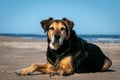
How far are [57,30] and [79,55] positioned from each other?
108 cm

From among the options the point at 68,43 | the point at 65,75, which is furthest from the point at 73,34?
the point at 65,75

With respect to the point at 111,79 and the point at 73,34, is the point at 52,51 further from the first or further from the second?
the point at 111,79

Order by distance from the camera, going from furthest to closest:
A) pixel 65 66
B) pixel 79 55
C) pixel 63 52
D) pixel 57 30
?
pixel 79 55 → pixel 63 52 → pixel 65 66 → pixel 57 30

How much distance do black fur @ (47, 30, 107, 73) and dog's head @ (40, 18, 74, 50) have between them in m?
0.19

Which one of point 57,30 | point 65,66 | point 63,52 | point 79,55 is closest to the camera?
point 57,30

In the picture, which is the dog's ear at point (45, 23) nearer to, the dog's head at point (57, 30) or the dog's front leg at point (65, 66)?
the dog's head at point (57, 30)

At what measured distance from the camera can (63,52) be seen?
10.7 m

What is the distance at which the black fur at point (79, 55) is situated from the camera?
10.7 meters

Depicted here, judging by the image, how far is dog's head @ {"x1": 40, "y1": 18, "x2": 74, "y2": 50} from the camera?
10227 mm

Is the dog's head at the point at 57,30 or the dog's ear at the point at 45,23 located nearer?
the dog's head at the point at 57,30

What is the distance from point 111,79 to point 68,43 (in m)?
1.55

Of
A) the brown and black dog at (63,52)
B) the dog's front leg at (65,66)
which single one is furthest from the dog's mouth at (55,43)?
the dog's front leg at (65,66)

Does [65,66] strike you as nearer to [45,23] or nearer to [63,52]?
[63,52]

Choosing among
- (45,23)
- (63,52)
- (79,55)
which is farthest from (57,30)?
(79,55)
